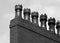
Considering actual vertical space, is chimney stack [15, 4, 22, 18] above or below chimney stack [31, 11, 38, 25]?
above

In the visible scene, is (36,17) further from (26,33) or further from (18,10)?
(26,33)

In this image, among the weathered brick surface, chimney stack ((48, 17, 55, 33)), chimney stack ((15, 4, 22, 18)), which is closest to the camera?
the weathered brick surface

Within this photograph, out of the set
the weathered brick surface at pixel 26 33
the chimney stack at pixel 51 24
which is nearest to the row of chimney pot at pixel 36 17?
the chimney stack at pixel 51 24

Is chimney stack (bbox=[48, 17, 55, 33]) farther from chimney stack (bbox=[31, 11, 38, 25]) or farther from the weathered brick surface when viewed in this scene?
chimney stack (bbox=[31, 11, 38, 25])

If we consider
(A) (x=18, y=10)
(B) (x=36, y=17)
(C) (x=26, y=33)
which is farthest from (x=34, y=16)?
(C) (x=26, y=33)

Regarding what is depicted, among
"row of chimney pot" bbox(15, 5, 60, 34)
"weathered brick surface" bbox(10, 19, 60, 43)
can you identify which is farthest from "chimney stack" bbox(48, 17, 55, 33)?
"weathered brick surface" bbox(10, 19, 60, 43)

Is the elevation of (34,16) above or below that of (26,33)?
above

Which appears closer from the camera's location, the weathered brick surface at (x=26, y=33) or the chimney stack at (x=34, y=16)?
the weathered brick surface at (x=26, y=33)

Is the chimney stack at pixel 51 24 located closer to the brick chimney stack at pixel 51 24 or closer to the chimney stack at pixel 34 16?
the brick chimney stack at pixel 51 24

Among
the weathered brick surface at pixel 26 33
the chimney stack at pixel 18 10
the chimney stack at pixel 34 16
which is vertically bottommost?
the weathered brick surface at pixel 26 33

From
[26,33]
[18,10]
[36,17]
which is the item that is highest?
[18,10]

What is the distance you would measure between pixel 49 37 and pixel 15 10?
6.13 metres

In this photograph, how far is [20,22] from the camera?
30156 mm

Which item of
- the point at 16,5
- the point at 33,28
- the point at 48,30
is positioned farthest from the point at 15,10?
the point at 48,30
